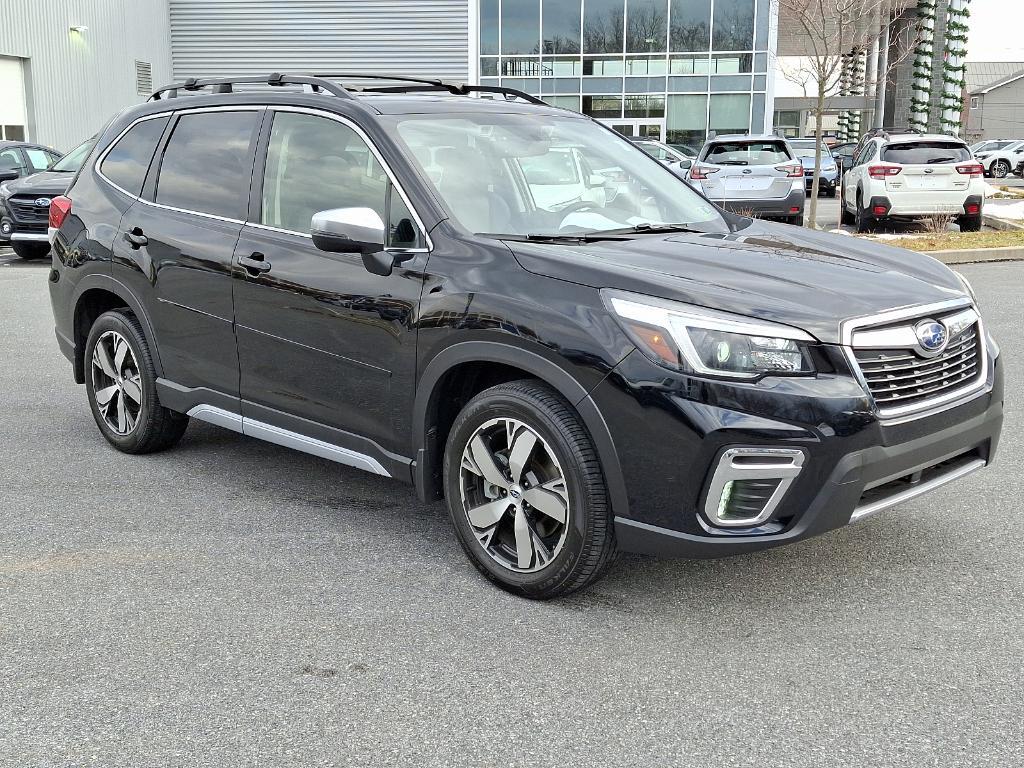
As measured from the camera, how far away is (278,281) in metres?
4.45

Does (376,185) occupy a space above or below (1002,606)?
above

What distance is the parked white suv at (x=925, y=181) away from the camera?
16906 millimetres

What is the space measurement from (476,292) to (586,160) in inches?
52.2

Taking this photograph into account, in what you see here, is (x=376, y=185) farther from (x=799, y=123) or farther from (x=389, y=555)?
(x=799, y=123)

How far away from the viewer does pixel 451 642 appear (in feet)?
11.6

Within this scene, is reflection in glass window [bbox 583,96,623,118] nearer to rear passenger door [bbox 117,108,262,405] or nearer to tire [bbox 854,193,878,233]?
tire [bbox 854,193,878,233]

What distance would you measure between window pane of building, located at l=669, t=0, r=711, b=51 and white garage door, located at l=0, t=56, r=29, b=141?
1919 centimetres

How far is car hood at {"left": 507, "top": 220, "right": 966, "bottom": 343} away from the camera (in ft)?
11.3

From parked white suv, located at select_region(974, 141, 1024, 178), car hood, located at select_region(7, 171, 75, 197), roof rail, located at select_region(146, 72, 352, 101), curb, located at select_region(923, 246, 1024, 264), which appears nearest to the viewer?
roof rail, located at select_region(146, 72, 352, 101)

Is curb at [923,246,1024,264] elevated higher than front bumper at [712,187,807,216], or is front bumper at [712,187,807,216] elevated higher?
front bumper at [712,187,807,216]

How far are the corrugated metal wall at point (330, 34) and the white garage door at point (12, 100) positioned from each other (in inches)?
368

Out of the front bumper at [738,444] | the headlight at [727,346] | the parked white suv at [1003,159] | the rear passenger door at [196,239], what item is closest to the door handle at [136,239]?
the rear passenger door at [196,239]

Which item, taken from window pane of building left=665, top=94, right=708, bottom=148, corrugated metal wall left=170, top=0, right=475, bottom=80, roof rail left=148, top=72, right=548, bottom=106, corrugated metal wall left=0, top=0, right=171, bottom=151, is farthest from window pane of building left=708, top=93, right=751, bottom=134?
roof rail left=148, top=72, right=548, bottom=106

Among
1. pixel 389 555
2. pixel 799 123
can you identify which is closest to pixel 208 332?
pixel 389 555
